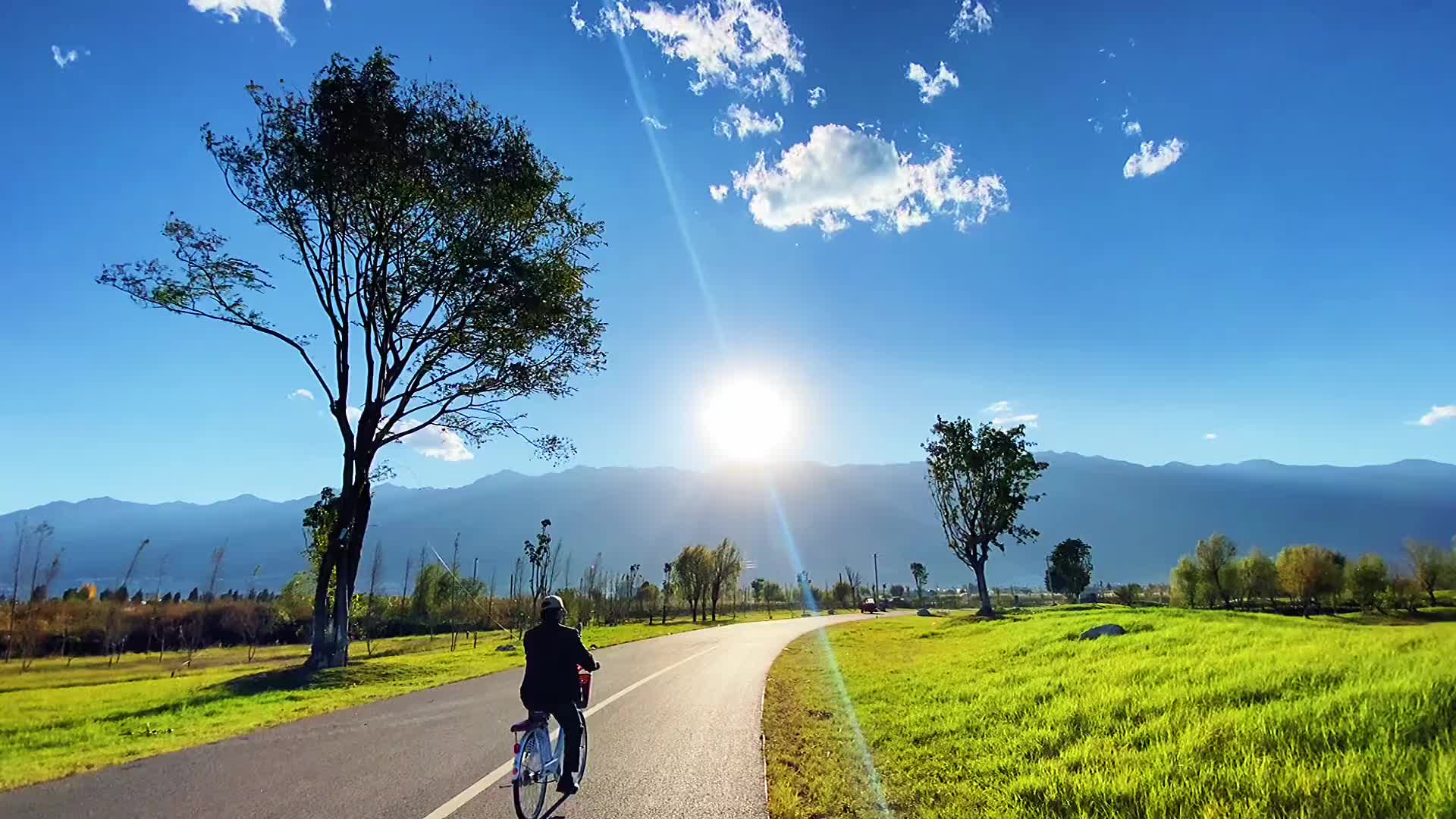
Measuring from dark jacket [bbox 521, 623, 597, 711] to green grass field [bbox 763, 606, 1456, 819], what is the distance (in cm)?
276

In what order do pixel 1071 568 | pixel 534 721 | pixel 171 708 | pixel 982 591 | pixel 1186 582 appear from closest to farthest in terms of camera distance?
pixel 534 721, pixel 171 708, pixel 982 591, pixel 1186 582, pixel 1071 568

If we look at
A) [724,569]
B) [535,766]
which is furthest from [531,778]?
[724,569]

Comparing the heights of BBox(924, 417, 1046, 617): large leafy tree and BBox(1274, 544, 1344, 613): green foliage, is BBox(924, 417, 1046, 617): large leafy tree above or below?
above

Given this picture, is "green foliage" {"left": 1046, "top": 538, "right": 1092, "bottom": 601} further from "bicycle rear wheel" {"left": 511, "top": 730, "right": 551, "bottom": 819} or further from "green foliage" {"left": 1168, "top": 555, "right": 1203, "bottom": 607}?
"bicycle rear wheel" {"left": 511, "top": 730, "right": 551, "bottom": 819}

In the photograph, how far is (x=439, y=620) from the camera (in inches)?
3629

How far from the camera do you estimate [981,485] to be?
57094 mm

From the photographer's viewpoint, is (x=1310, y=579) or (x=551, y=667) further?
(x=1310, y=579)

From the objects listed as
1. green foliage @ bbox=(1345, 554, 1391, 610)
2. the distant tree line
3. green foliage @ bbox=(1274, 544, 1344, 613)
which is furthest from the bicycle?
green foliage @ bbox=(1345, 554, 1391, 610)

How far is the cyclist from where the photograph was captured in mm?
7555

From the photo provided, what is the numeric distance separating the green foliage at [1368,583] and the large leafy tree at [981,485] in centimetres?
4950

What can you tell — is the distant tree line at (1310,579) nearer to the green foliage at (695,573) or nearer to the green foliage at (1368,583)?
the green foliage at (1368,583)

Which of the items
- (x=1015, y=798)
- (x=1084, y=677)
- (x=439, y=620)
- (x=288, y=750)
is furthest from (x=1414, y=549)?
(x=439, y=620)

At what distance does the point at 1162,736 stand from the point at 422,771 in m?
9.27

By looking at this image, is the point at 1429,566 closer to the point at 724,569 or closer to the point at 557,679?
the point at 724,569
